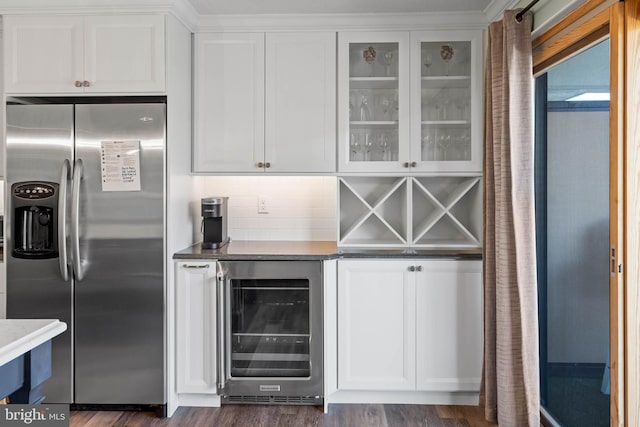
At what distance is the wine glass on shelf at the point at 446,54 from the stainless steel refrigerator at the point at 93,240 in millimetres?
1742

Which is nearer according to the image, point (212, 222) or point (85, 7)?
point (85, 7)

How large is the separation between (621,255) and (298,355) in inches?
70.8

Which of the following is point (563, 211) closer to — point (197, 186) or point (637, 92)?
point (637, 92)

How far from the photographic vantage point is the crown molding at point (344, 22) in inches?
119

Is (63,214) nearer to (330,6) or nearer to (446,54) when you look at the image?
(330,6)

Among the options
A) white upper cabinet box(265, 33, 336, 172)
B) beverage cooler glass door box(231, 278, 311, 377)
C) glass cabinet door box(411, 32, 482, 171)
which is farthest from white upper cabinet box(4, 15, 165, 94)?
glass cabinet door box(411, 32, 482, 171)

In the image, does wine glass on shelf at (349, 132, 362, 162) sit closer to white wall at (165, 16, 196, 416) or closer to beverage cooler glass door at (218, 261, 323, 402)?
beverage cooler glass door at (218, 261, 323, 402)

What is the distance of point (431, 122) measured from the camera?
120 inches

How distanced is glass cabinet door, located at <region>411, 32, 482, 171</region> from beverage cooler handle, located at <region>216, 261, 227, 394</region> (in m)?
1.36

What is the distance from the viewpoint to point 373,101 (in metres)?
3.10

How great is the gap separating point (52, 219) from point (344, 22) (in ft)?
6.89

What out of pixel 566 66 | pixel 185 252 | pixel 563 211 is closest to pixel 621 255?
pixel 563 211

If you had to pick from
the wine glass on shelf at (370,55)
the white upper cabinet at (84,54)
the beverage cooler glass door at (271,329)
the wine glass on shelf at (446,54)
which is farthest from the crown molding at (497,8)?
the white upper cabinet at (84,54)

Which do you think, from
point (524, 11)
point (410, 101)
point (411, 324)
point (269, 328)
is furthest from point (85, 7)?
point (411, 324)
